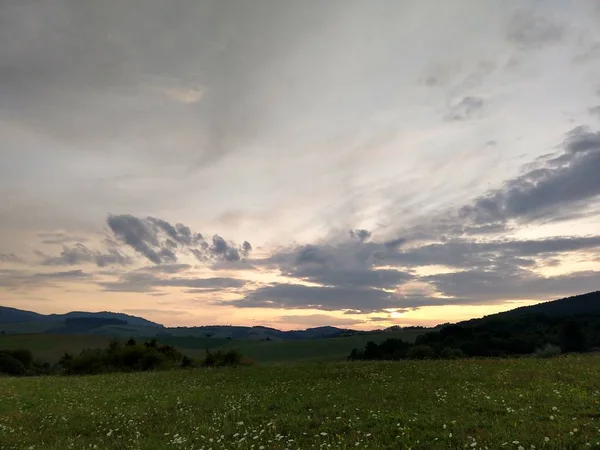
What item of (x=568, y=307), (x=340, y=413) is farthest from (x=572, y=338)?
(x=340, y=413)

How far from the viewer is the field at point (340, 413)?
467 inches

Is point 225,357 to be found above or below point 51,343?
below

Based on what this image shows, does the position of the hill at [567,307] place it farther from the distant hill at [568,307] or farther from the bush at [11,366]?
the bush at [11,366]

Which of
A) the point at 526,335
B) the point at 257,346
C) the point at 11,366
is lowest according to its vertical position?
the point at 11,366

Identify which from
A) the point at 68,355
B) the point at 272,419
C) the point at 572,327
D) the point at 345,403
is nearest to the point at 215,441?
the point at 272,419

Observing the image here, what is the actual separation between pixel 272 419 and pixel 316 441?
3800 millimetres

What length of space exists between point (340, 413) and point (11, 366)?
98.6m

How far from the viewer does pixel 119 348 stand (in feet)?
214

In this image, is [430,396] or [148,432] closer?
[148,432]

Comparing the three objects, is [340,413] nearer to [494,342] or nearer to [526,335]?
[494,342]

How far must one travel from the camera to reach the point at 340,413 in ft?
51.6

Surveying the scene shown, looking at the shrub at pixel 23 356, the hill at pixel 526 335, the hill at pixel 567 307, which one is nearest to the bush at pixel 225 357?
the hill at pixel 526 335

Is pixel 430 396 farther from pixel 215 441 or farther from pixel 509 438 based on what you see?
pixel 215 441

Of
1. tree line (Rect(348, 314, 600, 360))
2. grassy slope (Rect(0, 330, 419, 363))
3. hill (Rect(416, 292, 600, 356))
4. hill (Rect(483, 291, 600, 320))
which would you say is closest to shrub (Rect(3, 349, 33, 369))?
grassy slope (Rect(0, 330, 419, 363))
